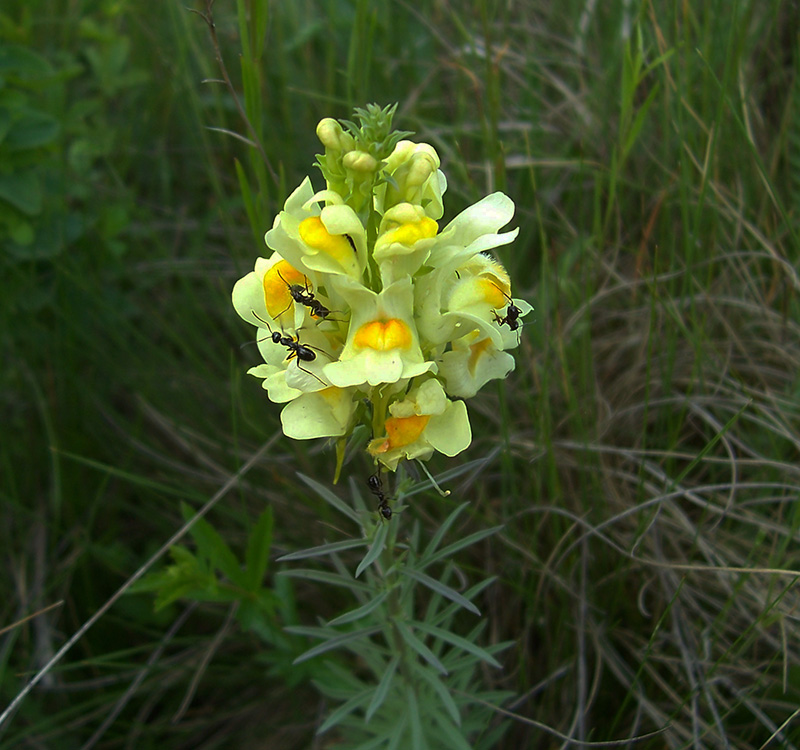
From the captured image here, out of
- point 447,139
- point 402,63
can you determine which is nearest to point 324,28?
point 402,63

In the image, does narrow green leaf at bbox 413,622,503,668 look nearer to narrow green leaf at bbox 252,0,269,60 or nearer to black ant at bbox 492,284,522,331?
black ant at bbox 492,284,522,331

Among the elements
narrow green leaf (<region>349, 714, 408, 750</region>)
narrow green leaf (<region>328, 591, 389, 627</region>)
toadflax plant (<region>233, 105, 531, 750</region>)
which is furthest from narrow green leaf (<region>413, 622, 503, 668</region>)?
narrow green leaf (<region>349, 714, 408, 750</region>)

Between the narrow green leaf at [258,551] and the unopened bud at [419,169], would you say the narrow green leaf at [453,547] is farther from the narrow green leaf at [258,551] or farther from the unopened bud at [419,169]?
the unopened bud at [419,169]

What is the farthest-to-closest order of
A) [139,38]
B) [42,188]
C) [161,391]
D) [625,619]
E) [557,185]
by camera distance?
[139,38], [557,185], [161,391], [42,188], [625,619]

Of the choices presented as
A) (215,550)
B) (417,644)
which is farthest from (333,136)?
(215,550)

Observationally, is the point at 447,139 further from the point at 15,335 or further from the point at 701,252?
the point at 15,335

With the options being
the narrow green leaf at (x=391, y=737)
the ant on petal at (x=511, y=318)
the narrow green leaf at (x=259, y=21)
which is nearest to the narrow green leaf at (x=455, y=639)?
the narrow green leaf at (x=391, y=737)

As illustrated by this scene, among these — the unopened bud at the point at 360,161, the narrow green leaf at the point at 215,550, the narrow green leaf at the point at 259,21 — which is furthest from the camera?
the narrow green leaf at the point at 215,550
